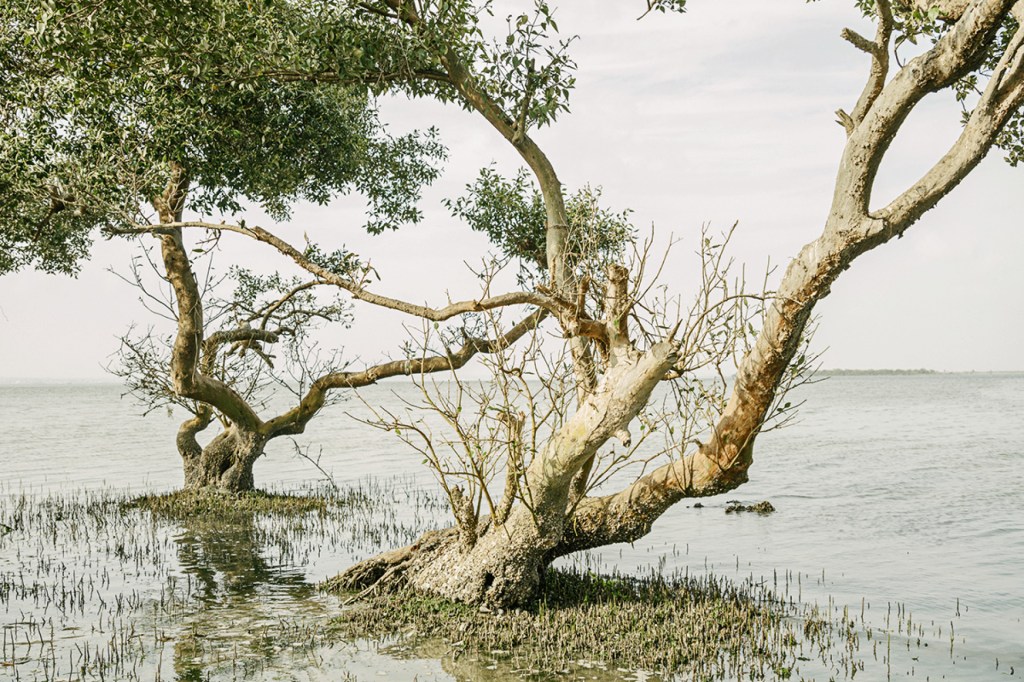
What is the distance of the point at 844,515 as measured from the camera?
72.8ft

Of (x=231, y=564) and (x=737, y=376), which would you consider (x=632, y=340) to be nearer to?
(x=737, y=376)

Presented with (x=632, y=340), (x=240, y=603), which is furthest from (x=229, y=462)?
(x=632, y=340)

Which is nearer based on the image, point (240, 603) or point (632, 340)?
point (632, 340)

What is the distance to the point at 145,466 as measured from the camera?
34.2 metres

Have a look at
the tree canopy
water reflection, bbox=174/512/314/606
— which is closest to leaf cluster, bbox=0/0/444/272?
the tree canopy

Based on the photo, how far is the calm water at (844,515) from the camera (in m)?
13.2

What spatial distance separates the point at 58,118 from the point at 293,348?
7.90m

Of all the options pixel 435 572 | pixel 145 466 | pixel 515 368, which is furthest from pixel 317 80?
pixel 145 466

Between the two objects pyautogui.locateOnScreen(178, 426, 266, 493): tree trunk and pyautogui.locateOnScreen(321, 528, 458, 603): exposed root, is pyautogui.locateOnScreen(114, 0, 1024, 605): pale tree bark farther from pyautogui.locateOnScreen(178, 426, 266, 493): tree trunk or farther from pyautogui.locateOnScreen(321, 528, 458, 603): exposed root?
pyautogui.locateOnScreen(178, 426, 266, 493): tree trunk

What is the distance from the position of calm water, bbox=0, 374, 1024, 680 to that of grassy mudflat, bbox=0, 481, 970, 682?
0.52 m

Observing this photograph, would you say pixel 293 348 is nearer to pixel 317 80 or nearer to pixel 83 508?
pixel 83 508

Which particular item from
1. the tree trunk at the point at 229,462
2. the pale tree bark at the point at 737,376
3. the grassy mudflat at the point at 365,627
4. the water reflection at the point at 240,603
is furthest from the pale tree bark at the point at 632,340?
the tree trunk at the point at 229,462

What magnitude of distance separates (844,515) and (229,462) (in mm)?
14935

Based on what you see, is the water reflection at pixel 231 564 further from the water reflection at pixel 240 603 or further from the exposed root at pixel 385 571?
the exposed root at pixel 385 571
